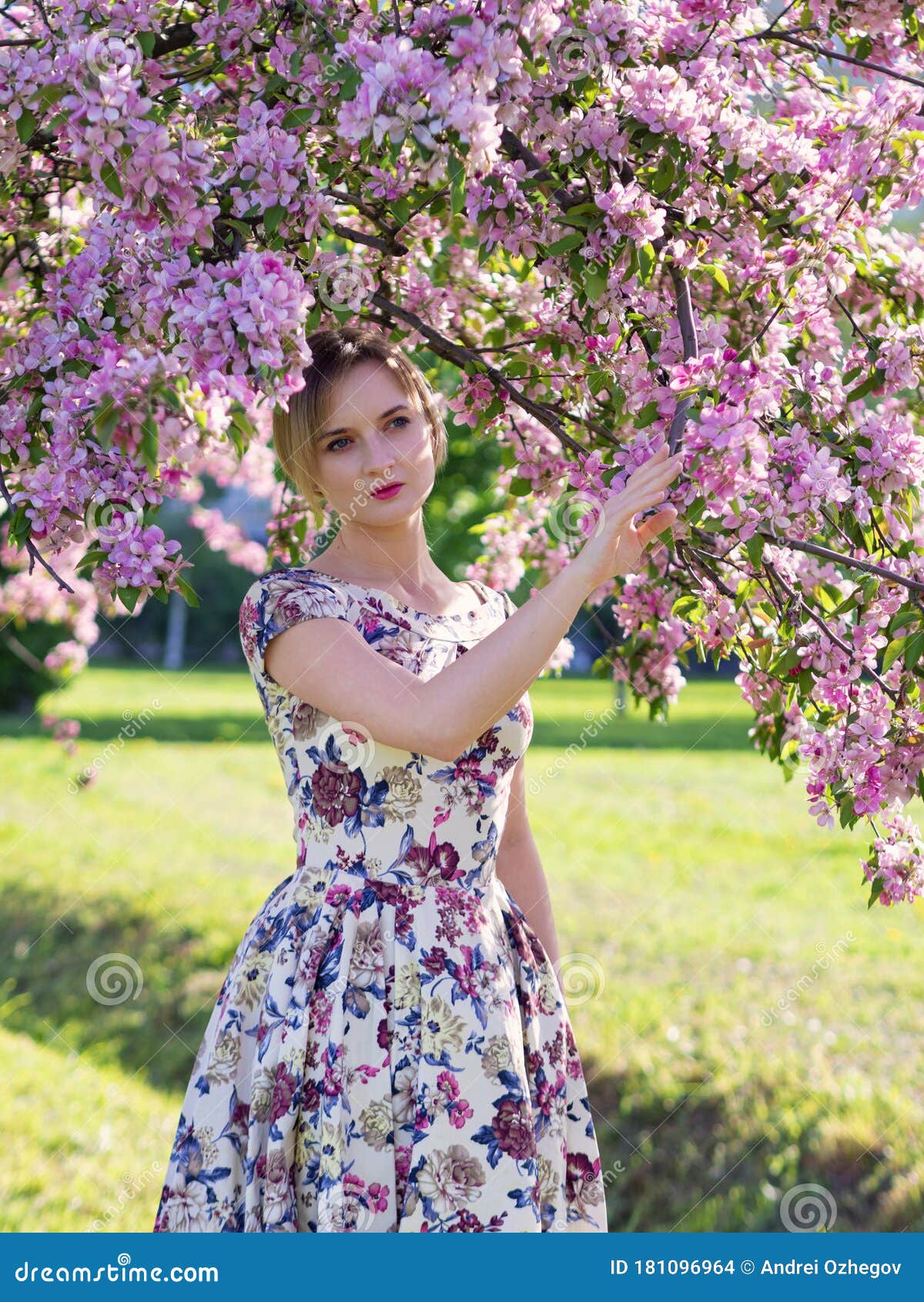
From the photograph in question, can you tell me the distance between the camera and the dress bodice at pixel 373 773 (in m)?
2.13

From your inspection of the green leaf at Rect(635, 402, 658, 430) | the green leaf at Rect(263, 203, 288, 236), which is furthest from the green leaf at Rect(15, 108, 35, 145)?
the green leaf at Rect(635, 402, 658, 430)

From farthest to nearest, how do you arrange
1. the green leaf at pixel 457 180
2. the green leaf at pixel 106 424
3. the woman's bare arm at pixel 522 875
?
the woman's bare arm at pixel 522 875
the green leaf at pixel 457 180
the green leaf at pixel 106 424

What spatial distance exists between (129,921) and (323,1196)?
6127 mm

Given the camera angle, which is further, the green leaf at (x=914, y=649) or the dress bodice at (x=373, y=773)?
the dress bodice at (x=373, y=773)

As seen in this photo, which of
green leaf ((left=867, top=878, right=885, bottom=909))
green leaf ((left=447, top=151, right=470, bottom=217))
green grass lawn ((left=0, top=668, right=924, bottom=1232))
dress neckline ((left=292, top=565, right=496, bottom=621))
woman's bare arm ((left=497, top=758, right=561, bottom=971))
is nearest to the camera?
green leaf ((left=447, top=151, right=470, bottom=217))

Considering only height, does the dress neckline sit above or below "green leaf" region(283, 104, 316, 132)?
below

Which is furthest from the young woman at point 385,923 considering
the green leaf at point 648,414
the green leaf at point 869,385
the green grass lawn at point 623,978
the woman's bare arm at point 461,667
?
the green grass lawn at point 623,978

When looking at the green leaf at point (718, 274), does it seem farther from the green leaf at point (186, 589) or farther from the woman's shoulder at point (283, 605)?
the green leaf at point (186, 589)

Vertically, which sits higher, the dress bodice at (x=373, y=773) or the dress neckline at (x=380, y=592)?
the dress neckline at (x=380, y=592)

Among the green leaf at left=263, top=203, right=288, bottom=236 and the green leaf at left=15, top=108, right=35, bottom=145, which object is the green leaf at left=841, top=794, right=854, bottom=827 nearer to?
the green leaf at left=263, top=203, right=288, bottom=236

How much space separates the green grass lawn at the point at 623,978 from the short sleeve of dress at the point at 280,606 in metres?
2.12

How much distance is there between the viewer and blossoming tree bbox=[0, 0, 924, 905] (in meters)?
1.61

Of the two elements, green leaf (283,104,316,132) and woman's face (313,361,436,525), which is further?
woman's face (313,361,436,525)

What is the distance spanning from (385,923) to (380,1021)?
0.16m
